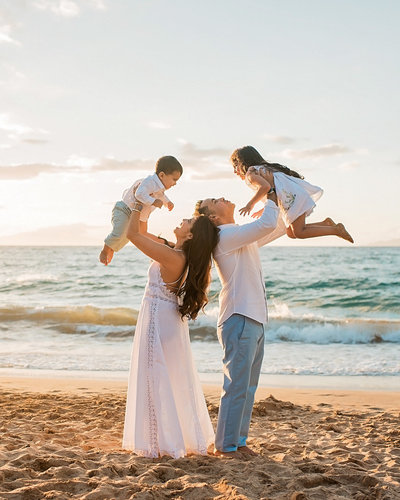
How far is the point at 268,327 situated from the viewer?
15.5m

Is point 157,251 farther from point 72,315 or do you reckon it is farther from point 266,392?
point 72,315

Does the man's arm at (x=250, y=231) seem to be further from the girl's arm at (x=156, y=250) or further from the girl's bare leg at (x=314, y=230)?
the girl's bare leg at (x=314, y=230)

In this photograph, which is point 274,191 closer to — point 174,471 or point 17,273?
point 174,471

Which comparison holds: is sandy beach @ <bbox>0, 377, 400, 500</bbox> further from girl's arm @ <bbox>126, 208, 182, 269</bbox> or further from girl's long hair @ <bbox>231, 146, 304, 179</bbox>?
girl's long hair @ <bbox>231, 146, 304, 179</bbox>

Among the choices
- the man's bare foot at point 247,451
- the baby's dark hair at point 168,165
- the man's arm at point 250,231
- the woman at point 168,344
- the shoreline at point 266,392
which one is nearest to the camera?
the man's arm at point 250,231

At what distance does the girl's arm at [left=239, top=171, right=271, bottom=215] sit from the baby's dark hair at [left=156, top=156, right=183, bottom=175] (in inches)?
23.4

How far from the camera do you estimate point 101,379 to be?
28.8 ft

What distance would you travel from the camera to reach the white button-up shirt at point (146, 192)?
Result: 15.3ft

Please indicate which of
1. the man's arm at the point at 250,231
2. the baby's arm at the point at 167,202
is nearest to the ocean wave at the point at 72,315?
the baby's arm at the point at 167,202

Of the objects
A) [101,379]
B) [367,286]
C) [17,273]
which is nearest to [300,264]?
[367,286]

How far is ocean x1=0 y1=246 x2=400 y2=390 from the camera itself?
31.8ft

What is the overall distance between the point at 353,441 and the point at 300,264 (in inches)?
1260

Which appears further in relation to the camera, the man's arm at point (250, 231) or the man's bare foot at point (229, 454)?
the man's bare foot at point (229, 454)

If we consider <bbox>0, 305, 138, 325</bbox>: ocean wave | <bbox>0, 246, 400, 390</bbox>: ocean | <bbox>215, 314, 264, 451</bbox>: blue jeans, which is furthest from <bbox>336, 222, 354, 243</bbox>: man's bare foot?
<bbox>0, 305, 138, 325</bbox>: ocean wave
